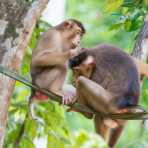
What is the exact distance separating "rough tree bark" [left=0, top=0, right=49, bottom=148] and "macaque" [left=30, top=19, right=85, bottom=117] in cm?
67

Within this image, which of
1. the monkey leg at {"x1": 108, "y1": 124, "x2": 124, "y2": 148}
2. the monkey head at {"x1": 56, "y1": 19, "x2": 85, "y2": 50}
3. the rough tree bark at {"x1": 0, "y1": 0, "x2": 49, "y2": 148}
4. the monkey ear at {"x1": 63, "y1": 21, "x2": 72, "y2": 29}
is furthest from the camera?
the monkey ear at {"x1": 63, "y1": 21, "x2": 72, "y2": 29}

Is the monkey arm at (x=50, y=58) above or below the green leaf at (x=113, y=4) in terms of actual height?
below

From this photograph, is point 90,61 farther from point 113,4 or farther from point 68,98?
point 113,4

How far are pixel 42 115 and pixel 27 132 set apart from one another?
32cm

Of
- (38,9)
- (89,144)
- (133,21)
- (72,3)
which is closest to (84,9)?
(72,3)

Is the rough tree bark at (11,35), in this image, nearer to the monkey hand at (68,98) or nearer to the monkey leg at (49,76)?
the monkey hand at (68,98)

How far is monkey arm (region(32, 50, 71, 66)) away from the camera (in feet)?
14.6

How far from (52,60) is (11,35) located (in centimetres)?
83

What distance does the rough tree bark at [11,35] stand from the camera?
3.69 meters

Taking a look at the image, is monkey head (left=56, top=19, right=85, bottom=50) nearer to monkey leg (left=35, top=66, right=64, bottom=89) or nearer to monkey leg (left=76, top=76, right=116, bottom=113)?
monkey leg (left=35, top=66, right=64, bottom=89)

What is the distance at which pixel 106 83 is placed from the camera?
4.43 m

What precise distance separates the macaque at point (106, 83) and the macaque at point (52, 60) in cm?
14

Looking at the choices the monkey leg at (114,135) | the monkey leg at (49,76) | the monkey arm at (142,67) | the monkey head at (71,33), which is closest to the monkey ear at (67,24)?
the monkey head at (71,33)

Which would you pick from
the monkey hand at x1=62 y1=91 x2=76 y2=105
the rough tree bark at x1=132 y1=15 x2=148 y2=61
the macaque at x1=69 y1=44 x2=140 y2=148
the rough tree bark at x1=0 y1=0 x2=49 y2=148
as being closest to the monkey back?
the macaque at x1=69 y1=44 x2=140 y2=148
